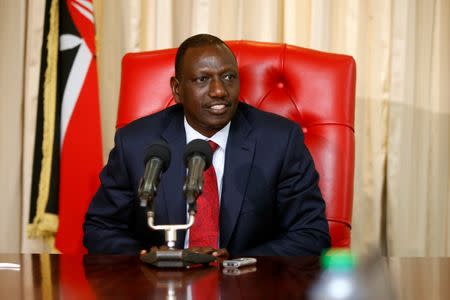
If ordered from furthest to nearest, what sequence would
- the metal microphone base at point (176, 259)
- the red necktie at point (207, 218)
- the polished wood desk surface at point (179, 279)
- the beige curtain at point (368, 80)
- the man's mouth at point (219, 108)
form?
the beige curtain at point (368, 80) → the man's mouth at point (219, 108) → the red necktie at point (207, 218) → the metal microphone base at point (176, 259) → the polished wood desk surface at point (179, 279)

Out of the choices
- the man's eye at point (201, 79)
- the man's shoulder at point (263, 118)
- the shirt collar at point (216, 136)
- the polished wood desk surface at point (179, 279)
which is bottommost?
the polished wood desk surface at point (179, 279)

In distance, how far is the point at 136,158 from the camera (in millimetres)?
2582

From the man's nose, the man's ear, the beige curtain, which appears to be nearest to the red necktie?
the man's nose

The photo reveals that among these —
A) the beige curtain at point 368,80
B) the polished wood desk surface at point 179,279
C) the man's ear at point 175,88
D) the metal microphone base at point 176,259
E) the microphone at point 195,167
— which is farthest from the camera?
the beige curtain at point 368,80

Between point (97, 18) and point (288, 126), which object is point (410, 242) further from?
point (97, 18)

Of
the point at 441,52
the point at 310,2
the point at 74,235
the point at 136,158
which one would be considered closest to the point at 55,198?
the point at 74,235

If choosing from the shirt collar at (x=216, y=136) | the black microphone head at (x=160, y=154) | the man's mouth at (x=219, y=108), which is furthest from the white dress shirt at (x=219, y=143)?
the black microphone head at (x=160, y=154)

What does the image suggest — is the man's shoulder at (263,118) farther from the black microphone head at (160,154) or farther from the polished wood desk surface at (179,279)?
the black microphone head at (160,154)

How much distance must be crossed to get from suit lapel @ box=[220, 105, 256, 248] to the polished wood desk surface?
56 cm

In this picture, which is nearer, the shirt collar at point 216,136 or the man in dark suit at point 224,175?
the man in dark suit at point 224,175

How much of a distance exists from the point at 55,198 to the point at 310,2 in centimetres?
137

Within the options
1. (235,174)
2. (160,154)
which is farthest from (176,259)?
(235,174)

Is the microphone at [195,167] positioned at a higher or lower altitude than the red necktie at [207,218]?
higher

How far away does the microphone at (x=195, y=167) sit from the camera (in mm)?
1664
